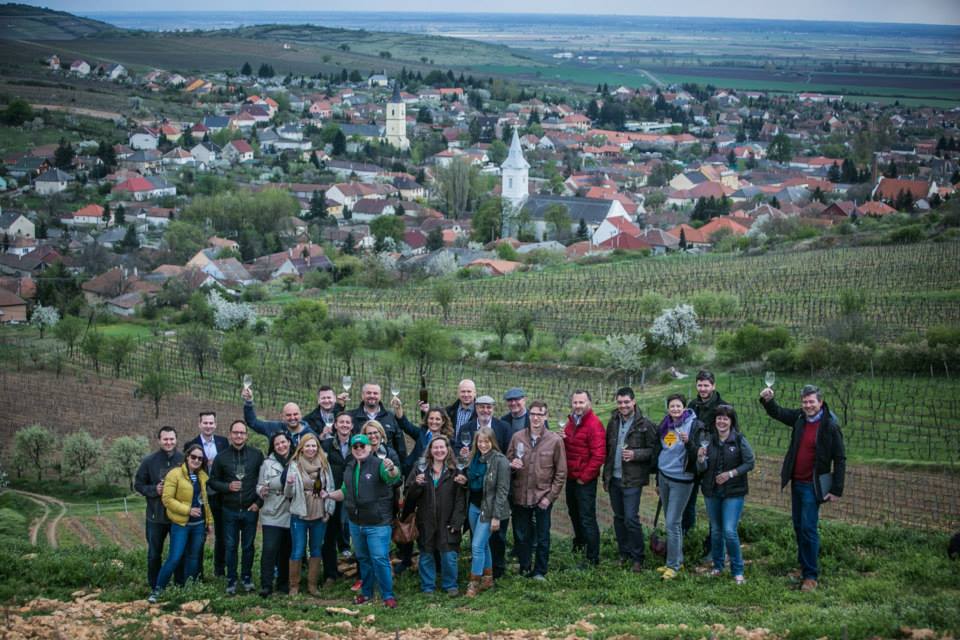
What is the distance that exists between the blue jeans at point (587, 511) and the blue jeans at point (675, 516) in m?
0.56

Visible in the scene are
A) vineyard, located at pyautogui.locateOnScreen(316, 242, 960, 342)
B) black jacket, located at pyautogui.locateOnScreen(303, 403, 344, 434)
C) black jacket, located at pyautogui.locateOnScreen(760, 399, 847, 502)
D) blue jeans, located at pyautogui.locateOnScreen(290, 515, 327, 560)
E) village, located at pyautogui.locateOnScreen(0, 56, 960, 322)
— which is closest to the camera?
black jacket, located at pyautogui.locateOnScreen(760, 399, 847, 502)

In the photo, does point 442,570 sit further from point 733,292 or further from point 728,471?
point 733,292

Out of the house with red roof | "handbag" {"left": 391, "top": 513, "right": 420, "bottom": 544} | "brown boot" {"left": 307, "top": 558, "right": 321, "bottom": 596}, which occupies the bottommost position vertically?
the house with red roof

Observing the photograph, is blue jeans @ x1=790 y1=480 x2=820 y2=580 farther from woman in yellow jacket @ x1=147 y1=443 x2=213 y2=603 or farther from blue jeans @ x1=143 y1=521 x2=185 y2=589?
blue jeans @ x1=143 y1=521 x2=185 y2=589

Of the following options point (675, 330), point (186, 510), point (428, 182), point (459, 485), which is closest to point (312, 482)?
point (186, 510)

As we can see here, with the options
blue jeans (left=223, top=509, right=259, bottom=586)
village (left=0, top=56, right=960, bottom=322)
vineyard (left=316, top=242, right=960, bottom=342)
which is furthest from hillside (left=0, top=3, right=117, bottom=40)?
blue jeans (left=223, top=509, right=259, bottom=586)

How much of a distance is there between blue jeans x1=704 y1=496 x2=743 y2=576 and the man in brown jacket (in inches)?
44.9

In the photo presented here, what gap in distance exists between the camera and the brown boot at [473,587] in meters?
8.70

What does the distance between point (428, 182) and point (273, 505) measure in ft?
257

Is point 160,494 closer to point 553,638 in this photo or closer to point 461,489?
point 461,489

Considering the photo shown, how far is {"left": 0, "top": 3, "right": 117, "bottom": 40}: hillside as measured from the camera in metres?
140

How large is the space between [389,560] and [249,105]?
112 m

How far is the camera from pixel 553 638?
7.56m

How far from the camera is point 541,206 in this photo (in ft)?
233
